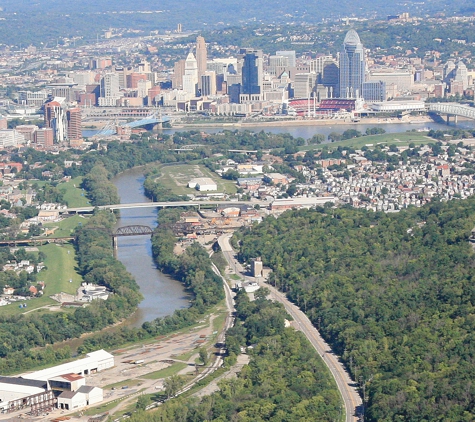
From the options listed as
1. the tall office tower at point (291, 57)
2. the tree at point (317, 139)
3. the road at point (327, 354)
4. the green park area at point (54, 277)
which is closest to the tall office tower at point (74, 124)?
the tree at point (317, 139)

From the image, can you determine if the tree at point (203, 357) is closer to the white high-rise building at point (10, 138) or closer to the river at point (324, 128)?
the white high-rise building at point (10, 138)

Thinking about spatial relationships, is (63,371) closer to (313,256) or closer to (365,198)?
(313,256)

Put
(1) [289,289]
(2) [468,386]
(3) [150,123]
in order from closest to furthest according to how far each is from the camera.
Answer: (2) [468,386], (1) [289,289], (3) [150,123]

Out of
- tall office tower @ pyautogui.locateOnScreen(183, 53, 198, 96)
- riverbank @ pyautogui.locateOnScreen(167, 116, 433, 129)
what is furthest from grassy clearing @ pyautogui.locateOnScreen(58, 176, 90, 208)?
tall office tower @ pyautogui.locateOnScreen(183, 53, 198, 96)

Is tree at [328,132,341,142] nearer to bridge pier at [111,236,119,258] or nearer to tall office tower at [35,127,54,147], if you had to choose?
tall office tower at [35,127,54,147]

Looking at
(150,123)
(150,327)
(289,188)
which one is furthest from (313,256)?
(150,123)
